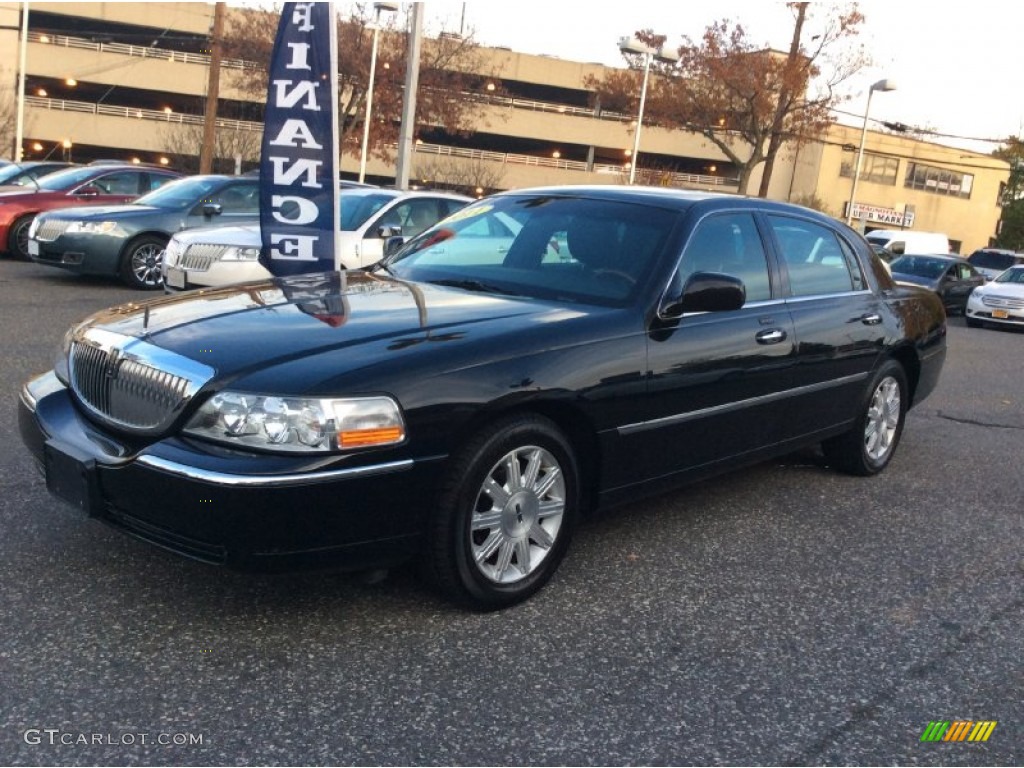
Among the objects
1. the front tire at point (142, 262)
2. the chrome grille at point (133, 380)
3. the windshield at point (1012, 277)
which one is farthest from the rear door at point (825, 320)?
the windshield at point (1012, 277)

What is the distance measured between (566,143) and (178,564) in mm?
53378

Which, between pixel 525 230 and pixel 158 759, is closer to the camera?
pixel 158 759

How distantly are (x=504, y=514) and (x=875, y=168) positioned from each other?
57612mm

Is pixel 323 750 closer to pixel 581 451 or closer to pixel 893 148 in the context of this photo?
pixel 581 451

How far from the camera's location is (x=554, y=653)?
335 cm

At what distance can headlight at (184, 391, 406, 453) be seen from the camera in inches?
121

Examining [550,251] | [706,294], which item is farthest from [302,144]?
[706,294]

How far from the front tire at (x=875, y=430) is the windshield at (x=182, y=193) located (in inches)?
351

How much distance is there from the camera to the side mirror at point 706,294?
4121mm

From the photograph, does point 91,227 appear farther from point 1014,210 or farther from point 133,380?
point 1014,210

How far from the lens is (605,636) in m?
3.50

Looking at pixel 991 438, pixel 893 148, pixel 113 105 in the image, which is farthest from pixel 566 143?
pixel 991 438

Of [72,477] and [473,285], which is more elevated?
[473,285]

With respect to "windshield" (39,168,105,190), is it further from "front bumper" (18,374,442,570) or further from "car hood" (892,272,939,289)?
"car hood" (892,272,939,289)
